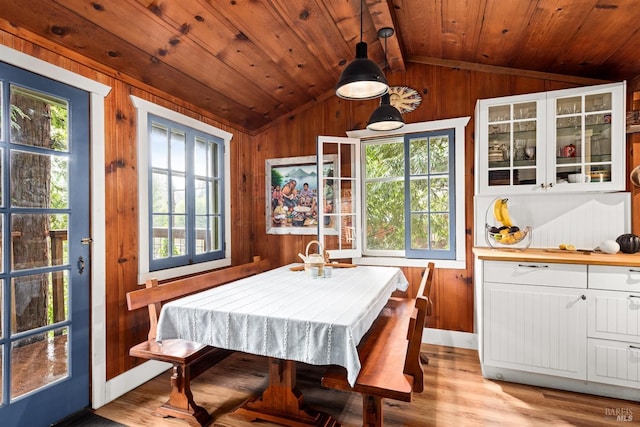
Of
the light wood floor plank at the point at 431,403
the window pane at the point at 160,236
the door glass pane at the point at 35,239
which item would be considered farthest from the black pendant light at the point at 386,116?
the door glass pane at the point at 35,239

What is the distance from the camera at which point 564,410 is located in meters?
→ 2.17

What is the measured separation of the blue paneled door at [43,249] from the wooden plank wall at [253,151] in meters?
0.18

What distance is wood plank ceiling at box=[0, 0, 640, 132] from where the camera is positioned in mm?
1980

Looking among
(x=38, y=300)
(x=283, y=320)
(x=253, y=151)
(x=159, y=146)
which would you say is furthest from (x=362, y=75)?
(x=253, y=151)

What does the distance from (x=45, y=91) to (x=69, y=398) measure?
1905 mm

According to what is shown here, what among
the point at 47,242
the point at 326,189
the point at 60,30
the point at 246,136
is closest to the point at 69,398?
the point at 47,242

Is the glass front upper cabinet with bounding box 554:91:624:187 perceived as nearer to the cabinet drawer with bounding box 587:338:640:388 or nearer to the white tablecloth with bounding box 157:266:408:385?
the cabinet drawer with bounding box 587:338:640:388

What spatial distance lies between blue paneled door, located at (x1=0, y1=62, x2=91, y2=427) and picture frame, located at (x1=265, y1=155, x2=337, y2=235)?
2005mm

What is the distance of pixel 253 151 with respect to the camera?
407 cm

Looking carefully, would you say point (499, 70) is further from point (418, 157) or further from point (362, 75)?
point (362, 75)

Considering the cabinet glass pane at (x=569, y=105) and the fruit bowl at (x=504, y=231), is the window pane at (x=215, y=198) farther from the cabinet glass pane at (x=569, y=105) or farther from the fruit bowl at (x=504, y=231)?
the cabinet glass pane at (x=569, y=105)

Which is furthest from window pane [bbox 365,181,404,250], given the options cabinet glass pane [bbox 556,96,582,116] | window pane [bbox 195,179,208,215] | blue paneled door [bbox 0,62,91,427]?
blue paneled door [bbox 0,62,91,427]

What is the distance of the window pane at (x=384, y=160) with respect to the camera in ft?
11.7

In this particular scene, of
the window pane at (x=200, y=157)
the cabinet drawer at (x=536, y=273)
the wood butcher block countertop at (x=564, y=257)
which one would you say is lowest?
the cabinet drawer at (x=536, y=273)
